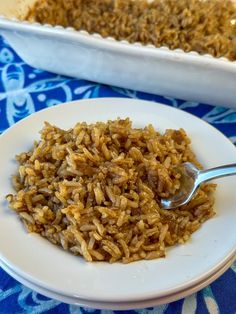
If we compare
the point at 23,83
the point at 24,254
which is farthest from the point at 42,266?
the point at 23,83

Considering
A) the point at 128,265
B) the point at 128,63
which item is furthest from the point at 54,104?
the point at 128,265

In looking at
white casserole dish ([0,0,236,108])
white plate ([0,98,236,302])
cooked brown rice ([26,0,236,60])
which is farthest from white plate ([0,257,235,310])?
cooked brown rice ([26,0,236,60])

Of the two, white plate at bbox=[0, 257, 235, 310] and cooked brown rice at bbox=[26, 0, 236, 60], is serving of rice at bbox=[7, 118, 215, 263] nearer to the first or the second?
white plate at bbox=[0, 257, 235, 310]

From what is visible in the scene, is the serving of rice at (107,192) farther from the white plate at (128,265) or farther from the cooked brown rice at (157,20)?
the cooked brown rice at (157,20)

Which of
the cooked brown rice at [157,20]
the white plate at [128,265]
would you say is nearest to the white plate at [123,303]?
the white plate at [128,265]

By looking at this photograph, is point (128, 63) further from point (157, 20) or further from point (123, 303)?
point (123, 303)

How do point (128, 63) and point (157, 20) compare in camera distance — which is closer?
point (128, 63)
